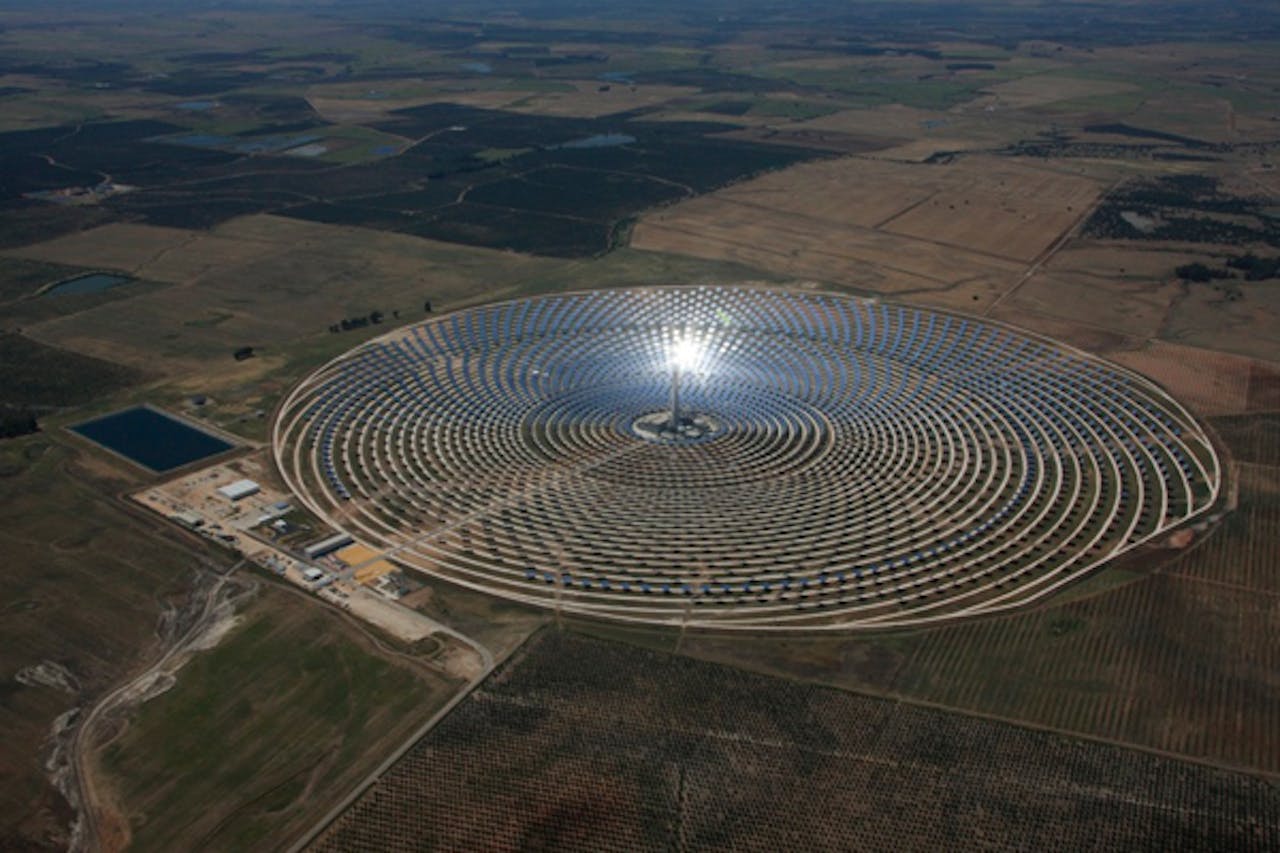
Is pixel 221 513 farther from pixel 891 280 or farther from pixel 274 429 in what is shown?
pixel 891 280

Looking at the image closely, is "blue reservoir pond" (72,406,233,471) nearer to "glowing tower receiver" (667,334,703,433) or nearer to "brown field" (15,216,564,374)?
"brown field" (15,216,564,374)

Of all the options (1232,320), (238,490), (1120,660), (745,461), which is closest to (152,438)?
(238,490)

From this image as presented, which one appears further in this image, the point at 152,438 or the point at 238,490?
the point at 152,438

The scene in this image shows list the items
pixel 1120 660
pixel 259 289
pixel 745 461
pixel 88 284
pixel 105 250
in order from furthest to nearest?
pixel 105 250 < pixel 88 284 < pixel 259 289 < pixel 745 461 < pixel 1120 660

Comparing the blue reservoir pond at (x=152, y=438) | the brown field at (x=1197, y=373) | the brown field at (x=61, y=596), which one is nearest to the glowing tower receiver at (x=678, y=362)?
the blue reservoir pond at (x=152, y=438)

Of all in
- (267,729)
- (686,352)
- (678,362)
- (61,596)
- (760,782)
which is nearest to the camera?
(760,782)

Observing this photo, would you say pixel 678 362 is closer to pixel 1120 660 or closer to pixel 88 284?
pixel 1120 660

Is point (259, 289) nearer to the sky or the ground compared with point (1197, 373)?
nearer to the sky

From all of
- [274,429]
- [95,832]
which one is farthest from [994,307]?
[95,832]
